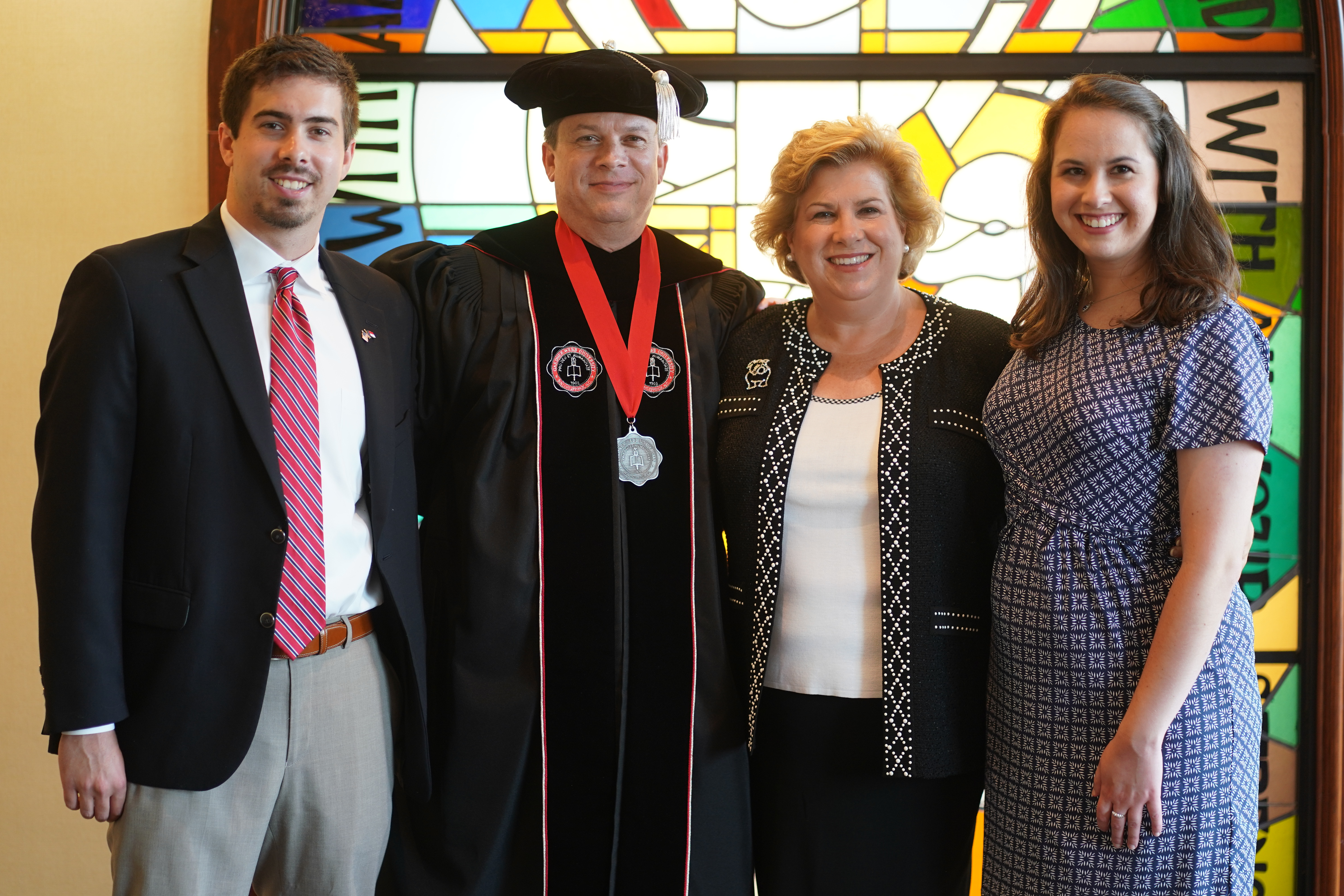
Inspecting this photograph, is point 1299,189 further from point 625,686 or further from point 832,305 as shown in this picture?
point 625,686

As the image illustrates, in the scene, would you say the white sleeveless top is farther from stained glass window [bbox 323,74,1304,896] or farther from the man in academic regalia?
stained glass window [bbox 323,74,1304,896]

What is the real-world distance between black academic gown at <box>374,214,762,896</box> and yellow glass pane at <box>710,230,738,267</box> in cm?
88

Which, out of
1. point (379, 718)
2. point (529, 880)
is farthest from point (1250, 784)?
point (379, 718)

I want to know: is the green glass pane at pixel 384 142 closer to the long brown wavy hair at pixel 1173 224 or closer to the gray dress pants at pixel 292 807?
the gray dress pants at pixel 292 807

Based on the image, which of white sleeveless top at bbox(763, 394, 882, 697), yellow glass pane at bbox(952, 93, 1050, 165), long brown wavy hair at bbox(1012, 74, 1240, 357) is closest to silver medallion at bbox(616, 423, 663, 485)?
white sleeveless top at bbox(763, 394, 882, 697)

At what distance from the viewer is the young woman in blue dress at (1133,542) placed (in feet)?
4.91

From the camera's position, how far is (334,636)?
1652 millimetres

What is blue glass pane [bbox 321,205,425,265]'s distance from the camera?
2795mm

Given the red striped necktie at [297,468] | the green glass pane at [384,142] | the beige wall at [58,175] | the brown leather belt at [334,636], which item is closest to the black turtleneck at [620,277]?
the red striped necktie at [297,468]

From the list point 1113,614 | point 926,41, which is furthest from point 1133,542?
point 926,41

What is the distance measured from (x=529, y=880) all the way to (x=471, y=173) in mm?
1956

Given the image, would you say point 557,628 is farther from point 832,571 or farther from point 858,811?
point 858,811

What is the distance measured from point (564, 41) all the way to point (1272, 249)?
2.21m

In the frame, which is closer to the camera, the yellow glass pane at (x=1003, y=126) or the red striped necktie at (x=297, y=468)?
the red striped necktie at (x=297, y=468)
